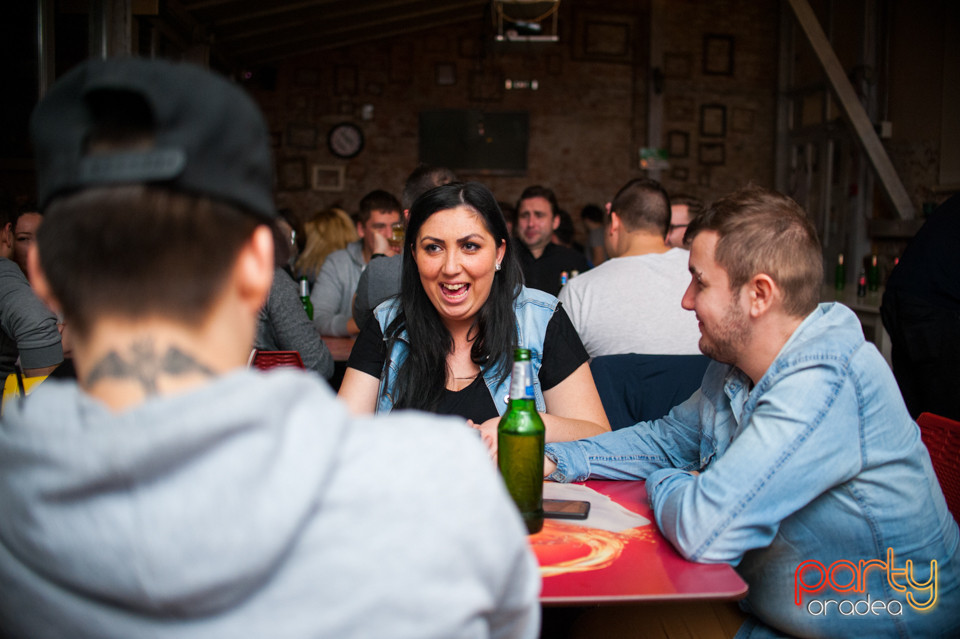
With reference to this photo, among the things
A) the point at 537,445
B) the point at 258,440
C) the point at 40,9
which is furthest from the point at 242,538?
the point at 40,9

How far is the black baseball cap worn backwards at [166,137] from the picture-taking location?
68 centimetres

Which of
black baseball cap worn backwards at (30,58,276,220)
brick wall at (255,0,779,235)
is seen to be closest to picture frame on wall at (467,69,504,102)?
brick wall at (255,0,779,235)

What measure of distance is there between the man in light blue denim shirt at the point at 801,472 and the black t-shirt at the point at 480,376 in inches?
25.9

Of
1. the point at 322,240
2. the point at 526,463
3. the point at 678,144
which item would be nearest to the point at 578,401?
the point at 526,463

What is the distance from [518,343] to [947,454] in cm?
113

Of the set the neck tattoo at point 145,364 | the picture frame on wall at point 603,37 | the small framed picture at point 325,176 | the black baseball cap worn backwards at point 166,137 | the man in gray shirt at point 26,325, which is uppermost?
the picture frame on wall at point 603,37

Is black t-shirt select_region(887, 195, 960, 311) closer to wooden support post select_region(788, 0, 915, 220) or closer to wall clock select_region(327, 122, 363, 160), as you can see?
wooden support post select_region(788, 0, 915, 220)

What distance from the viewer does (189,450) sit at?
2.12 ft

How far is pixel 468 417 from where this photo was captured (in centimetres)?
217

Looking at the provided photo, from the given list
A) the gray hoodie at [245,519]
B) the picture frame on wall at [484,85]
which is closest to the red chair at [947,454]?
the gray hoodie at [245,519]

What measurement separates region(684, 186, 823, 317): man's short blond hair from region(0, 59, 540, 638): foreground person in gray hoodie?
971 mm

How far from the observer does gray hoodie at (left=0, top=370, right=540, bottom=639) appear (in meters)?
0.65

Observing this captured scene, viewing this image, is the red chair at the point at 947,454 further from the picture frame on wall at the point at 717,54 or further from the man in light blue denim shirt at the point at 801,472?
A: the picture frame on wall at the point at 717,54

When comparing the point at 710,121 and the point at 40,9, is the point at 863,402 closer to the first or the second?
the point at 40,9
